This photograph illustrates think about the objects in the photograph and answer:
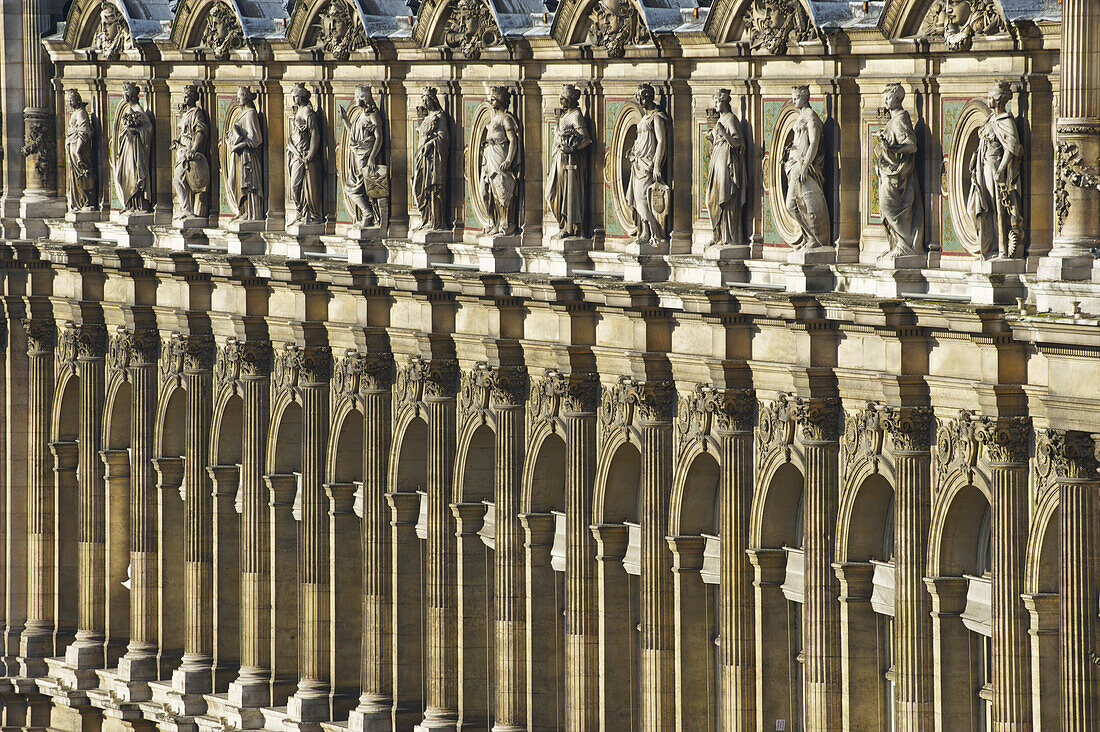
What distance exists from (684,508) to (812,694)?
5151mm

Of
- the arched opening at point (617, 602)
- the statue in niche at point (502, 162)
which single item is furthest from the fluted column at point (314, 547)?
the arched opening at point (617, 602)

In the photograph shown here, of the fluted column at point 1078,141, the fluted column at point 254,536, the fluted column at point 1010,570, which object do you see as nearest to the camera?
the fluted column at point 1078,141

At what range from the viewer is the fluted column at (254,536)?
85188mm

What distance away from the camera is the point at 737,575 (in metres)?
69.9

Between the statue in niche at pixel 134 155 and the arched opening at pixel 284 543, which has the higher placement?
the statue in niche at pixel 134 155

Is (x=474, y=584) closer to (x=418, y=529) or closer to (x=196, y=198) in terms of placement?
(x=418, y=529)

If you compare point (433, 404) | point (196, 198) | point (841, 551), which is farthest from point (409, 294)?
point (841, 551)

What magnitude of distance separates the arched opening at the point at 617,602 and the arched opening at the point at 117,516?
1933cm

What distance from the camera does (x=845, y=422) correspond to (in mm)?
67062

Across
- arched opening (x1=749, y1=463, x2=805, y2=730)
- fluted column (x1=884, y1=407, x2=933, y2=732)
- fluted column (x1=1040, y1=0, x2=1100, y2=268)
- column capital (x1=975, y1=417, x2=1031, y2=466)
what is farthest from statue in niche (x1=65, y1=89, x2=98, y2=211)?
fluted column (x1=1040, y1=0, x2=1100, y2=268)

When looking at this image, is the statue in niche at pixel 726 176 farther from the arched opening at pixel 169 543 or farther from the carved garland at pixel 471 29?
the arched opening at pixel 169 543

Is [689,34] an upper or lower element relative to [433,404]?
upper

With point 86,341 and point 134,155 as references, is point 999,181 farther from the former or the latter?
point 86,341

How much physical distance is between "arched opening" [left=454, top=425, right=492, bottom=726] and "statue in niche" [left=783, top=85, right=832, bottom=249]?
13.0 meters
